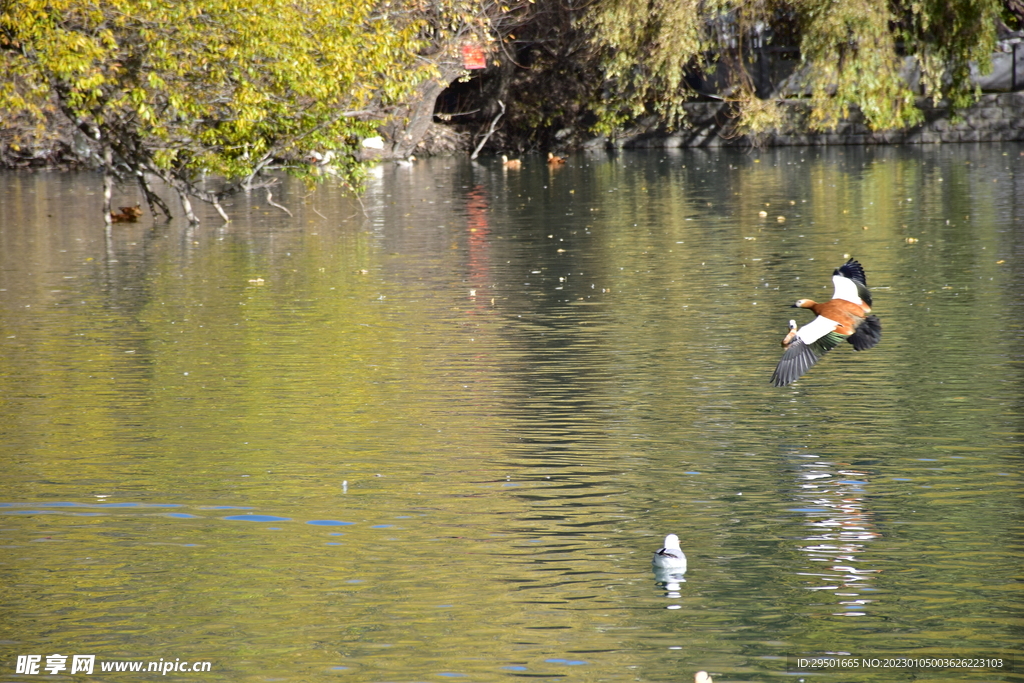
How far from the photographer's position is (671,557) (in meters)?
→ 5.80

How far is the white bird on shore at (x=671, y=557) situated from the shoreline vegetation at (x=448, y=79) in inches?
514

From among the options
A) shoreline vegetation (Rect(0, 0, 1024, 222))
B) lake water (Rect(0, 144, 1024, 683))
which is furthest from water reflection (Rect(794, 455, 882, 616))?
shoreline vegetation (Rect(0, 0, 1024, 222))

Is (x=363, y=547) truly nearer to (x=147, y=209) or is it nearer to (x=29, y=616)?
(x=29, y=616)

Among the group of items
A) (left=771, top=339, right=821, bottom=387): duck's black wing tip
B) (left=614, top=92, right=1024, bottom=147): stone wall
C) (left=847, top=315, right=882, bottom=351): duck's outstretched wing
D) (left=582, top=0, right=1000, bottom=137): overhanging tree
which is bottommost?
(left=771, top=339, right=821, bottom=387): duck's black wing tip

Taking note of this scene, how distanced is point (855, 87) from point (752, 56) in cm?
522

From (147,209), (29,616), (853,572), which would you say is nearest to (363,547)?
(29,616)

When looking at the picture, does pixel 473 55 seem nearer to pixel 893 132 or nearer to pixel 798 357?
pixel 893 132

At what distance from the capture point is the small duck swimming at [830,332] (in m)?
7.96

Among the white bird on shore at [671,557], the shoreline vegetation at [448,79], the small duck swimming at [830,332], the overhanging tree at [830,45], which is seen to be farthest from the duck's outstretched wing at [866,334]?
the overhanging tree at [830,45]

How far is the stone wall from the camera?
1529 inches

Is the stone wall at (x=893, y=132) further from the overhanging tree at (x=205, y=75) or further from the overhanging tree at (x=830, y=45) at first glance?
the overhanging tree at (x=205, y=75)

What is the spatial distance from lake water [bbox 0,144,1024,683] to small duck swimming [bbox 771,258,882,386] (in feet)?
1.43

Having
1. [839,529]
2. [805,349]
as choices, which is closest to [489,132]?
[805,349]

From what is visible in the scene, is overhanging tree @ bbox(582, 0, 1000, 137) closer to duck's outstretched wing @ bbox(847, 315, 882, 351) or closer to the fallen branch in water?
the fallen branch in water
